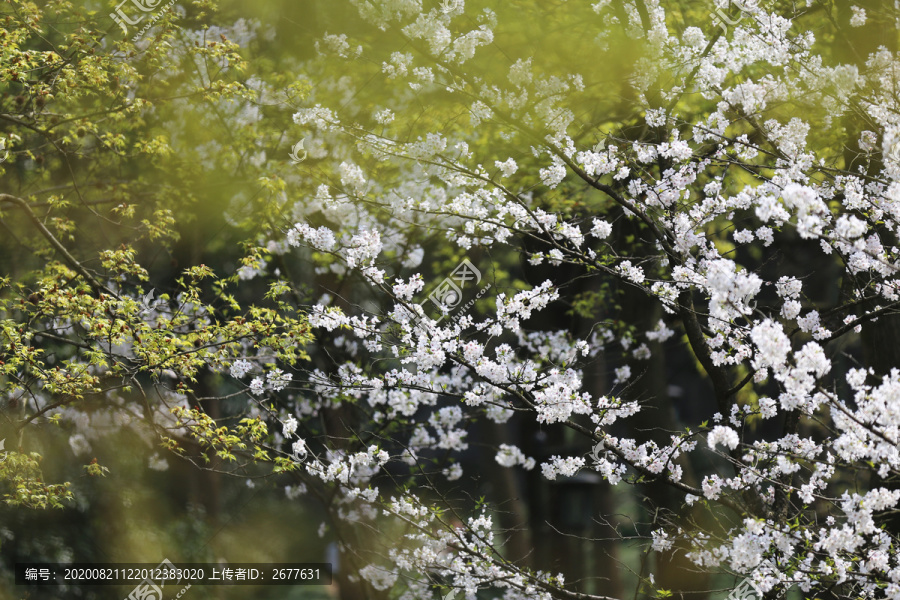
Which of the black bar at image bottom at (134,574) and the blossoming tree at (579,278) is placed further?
the black bar at image bottom at (134,574)

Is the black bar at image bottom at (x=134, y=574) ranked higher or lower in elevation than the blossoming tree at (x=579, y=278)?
lower

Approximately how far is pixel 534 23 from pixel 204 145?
4.33 m

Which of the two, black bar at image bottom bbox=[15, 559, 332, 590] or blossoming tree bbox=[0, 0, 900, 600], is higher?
blossoming tree bbox=[0, 0, 900, 600]

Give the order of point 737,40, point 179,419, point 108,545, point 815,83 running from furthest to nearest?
point 108,545, point 179,419, point 737,40, point 815,83

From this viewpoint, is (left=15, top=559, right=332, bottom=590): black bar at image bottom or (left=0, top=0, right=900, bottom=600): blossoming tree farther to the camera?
(left=15, top=559, right=332, bottom=590): black bar at image bottom

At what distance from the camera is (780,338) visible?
300 cm

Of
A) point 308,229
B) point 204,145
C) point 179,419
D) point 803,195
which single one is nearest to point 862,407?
point 803,195

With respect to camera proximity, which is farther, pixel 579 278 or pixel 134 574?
pixel 134 574

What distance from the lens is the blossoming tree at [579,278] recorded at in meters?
3.96

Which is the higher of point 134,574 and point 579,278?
point 579,278

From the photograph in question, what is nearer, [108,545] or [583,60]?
[583,60]

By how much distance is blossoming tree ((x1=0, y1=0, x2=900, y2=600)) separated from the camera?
3955 mm

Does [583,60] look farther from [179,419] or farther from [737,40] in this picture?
[179,419]

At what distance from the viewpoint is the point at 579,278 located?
654 centimetres
